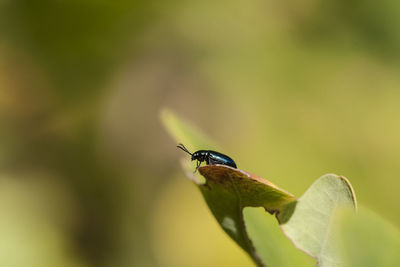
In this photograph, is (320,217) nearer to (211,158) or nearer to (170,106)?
(211,158)

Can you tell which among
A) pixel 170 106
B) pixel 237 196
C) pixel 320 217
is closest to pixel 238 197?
pixel 237 196

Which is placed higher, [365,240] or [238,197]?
[238,197]

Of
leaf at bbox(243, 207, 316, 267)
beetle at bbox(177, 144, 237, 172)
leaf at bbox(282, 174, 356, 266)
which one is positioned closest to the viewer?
leaf at bbox(282, 174, 356, 266)

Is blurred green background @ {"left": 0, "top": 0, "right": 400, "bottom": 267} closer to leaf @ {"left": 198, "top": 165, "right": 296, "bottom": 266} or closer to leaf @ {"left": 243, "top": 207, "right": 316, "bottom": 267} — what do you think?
leaf @ {"left": 243, "top": 207, "right": 316, "bottom": 267}

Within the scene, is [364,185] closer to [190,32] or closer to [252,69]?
[252,69]

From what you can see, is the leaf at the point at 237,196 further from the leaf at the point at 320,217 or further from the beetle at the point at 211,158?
the beetle at the point at 211,158

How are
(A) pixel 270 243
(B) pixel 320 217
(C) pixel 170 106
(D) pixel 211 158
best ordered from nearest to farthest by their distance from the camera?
(B) pixel 320 217, (A) pixel 270 243, (D) pixel 211 158, (C) pixel 170 106

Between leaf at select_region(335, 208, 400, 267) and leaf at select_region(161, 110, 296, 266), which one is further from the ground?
leaf at select_region(161, 110, 296, 266)

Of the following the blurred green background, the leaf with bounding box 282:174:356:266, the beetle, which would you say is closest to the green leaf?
the leaf with bounding box 282:174:356:266
